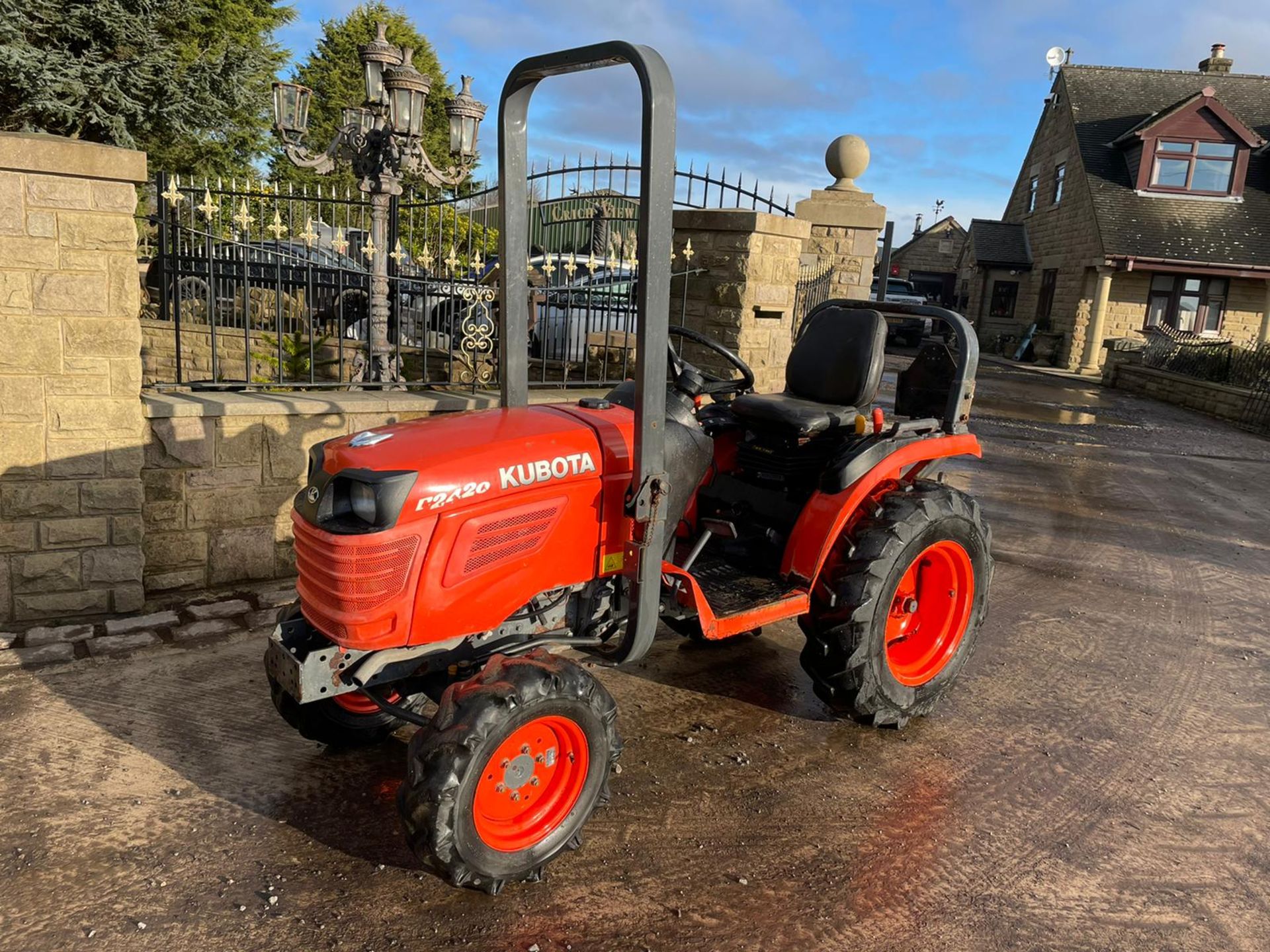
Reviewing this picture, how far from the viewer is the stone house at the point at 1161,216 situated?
2108 cm

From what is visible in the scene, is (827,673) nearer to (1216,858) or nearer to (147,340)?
(1216,858)

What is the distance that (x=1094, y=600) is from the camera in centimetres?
510

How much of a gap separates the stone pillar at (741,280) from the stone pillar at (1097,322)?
56.3 ft

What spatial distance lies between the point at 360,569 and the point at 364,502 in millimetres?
173

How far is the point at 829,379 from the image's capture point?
12.3ft

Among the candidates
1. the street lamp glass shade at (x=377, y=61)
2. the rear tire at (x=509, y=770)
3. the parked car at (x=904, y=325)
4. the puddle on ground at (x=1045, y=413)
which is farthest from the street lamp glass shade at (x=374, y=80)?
the parked car at (x=904, y=325)

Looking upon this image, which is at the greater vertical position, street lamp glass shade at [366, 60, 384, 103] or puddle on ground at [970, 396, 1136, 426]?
street lamp glass shade at [366, 60, 384, 103]

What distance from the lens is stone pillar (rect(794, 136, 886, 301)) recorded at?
29.5ft

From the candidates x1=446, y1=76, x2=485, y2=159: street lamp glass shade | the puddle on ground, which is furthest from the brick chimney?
x1=446, y1=76, x2=485, y2=159: street lamp glass shade

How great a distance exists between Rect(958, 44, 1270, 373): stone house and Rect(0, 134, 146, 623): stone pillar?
71.4 feet

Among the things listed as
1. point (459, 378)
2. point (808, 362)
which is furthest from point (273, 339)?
point (808, 362)

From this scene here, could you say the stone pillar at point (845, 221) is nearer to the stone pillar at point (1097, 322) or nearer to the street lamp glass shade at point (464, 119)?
the street lamp glass shade at point (464, 119)

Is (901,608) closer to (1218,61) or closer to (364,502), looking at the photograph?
(364,502)

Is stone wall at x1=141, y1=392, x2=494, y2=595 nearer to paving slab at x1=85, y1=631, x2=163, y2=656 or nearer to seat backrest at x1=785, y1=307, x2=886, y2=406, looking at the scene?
paving slab at x1=85, y1=631, x2=163, y2=656
